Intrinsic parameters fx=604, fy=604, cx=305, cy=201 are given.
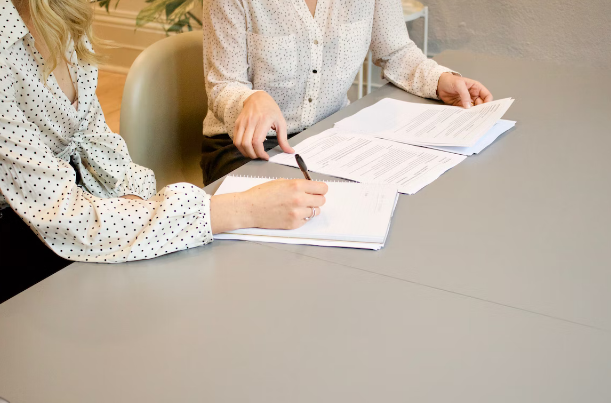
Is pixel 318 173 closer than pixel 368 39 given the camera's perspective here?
Yes

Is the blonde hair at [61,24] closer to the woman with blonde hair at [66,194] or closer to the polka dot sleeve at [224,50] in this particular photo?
the woman with blonde hair at [66,194]


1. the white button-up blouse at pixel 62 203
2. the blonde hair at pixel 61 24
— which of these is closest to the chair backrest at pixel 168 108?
the blonde hair at pixel 61 24

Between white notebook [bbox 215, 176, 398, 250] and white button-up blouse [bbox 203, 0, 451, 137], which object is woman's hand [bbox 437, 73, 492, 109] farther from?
white notebook [bbox 215, 176, 398, 250]

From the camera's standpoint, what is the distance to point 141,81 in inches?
56.2

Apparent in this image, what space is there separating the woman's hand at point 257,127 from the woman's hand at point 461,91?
46cm

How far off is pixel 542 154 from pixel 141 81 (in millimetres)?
908

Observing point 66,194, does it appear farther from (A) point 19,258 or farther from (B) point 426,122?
(B) point 426,122

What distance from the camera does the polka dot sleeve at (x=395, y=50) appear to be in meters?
1.58

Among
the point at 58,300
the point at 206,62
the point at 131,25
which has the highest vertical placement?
the point at 206,62

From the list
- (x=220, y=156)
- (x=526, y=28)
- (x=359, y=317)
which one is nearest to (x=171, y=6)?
(x=526, y=28)

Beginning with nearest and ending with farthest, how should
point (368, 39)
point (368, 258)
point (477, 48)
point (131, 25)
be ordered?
point (368, 258), point (368, 39), point (477, 48), point (131, 25)

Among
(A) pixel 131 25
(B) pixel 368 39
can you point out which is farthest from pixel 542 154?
(A) pixel 131 25

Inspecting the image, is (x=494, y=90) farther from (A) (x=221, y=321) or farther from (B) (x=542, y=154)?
(A) (x=221, y=321)

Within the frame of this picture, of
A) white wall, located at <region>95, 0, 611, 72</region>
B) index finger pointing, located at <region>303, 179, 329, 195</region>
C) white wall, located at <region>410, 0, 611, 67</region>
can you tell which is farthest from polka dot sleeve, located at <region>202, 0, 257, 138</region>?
white wall, located at <region>410, 0, 611, 67</region>
